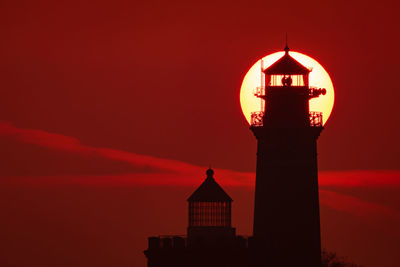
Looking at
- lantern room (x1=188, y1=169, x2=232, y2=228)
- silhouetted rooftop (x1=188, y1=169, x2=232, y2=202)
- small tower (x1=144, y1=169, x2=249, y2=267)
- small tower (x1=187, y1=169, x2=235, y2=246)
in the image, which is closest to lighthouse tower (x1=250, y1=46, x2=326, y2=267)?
small tower (x1=144, y1=169, x2=249, y2=267)

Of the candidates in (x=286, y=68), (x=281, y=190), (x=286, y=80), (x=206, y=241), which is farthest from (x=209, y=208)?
(x=286, y=68)

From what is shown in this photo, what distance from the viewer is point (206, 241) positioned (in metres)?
74.9

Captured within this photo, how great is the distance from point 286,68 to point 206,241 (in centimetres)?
828

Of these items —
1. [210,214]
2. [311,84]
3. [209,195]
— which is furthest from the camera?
[209,195]

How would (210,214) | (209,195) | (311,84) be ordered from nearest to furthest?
(311,84) → (210,214) → (209,195)

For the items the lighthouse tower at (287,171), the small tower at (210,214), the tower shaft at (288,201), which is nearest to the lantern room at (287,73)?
the lighthouse tower at (287,171)

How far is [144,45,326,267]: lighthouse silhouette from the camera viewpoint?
72.1 metres

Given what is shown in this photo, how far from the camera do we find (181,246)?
7494cm

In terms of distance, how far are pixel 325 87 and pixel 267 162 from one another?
4.07 meters

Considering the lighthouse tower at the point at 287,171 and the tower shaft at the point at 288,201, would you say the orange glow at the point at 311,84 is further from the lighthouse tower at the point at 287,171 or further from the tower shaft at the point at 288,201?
the tower shaft at the point at 288,201

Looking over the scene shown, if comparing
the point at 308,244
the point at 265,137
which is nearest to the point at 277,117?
the point at 265,137

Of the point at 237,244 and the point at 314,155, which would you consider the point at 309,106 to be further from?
the point at 237,244

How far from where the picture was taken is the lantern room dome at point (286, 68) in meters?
A: 73.2

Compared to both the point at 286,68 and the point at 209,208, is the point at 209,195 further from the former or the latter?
the point at 286,68
